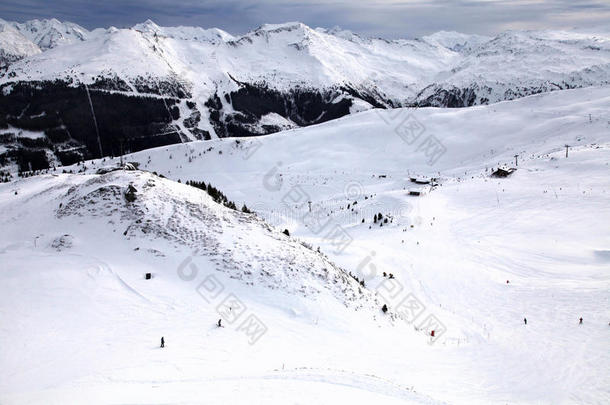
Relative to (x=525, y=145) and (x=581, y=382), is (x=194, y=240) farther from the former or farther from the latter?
(x=525, y=145)

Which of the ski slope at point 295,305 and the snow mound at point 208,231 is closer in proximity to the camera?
the ski slope at point 295,305

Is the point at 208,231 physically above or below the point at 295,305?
above

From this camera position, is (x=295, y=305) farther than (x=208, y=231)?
No

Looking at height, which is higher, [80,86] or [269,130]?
[80,86]

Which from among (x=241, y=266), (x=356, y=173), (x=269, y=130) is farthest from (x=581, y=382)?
(x=269, y=130)

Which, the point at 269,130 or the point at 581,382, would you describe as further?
the point at 269,130

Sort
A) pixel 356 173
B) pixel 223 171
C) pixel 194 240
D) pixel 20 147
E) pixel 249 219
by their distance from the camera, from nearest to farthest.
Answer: pixel 194 240 → pixel 249 219 → pixel 356 173 → pixel 223 171 → pixel 20 147

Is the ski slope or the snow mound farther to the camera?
the snow mound

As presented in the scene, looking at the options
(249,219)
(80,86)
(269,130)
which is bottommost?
(269,130)
